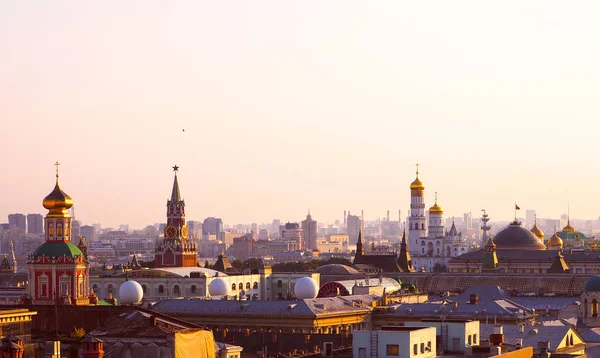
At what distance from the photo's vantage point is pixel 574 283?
147 meters

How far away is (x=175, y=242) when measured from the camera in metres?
163

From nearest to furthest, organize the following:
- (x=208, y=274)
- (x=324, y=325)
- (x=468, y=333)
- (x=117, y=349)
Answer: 1. (x=117, y=349)
2. (x=468, y=333)
3. (x=324, y=325)
4. (x=208, y=274)

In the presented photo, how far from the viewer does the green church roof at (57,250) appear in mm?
115750

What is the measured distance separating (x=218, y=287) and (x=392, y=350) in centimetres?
6720

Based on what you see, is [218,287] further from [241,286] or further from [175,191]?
[175,191]

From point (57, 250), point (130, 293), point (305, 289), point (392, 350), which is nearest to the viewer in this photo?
point (392, 350)

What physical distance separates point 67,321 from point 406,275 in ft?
310

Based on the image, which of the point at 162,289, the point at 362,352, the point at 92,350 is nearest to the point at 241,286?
the point at 162,289

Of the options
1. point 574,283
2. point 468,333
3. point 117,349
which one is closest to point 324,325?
point 468,333

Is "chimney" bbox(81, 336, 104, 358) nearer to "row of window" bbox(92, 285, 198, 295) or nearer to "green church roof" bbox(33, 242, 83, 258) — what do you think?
"green church roof" bbox(33, 242, 83, 258)

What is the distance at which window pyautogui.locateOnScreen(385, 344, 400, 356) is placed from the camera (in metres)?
53.7

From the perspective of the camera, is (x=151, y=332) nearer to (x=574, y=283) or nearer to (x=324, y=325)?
(x=324, y=325)

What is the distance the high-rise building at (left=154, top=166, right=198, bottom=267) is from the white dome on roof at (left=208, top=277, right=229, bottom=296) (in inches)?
1589

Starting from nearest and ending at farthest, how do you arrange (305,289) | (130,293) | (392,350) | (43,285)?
(392,350), (130,293), (305,289), (43,285)
